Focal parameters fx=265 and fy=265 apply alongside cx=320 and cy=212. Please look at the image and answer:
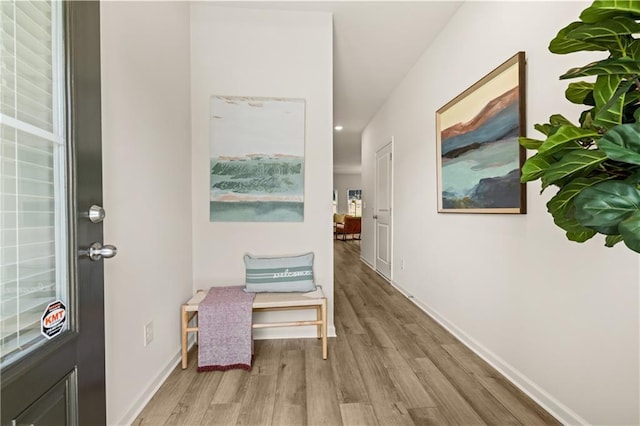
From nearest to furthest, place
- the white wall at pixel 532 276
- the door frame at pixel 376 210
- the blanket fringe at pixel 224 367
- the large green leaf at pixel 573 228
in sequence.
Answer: the large green leaf at pixel 573 228, the white wall at pixel 532 276, the blanket fringe at pixel 224 367, the door frame at pixel 376 210

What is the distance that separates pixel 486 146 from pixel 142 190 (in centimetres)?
220

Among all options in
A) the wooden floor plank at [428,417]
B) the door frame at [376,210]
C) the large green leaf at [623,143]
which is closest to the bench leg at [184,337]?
the wooden floor plank at [428,417]

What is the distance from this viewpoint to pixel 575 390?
1.29m

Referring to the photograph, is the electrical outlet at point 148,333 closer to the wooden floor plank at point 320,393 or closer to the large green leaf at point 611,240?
the wooden floor plank at point 320,393

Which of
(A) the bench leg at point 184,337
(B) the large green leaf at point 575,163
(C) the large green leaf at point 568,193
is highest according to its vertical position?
(B) the large green leaf at point 575,163

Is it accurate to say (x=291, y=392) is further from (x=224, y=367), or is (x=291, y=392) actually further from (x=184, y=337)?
(x=184, y=337)

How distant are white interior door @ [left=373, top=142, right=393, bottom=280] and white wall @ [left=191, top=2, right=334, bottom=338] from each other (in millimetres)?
1911

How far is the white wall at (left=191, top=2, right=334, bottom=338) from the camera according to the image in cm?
214

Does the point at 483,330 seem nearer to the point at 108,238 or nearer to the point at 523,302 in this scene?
the point at 523,302

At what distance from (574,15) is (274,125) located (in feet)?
6.07

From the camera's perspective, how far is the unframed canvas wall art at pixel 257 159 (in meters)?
2.16

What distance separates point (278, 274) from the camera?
2.06m

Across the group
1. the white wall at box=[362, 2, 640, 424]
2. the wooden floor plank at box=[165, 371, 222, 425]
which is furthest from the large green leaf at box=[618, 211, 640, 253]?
the wooden floor plank at box=[165, 371, 222, 425]

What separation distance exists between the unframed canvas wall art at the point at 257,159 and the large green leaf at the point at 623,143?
1.82 meters
